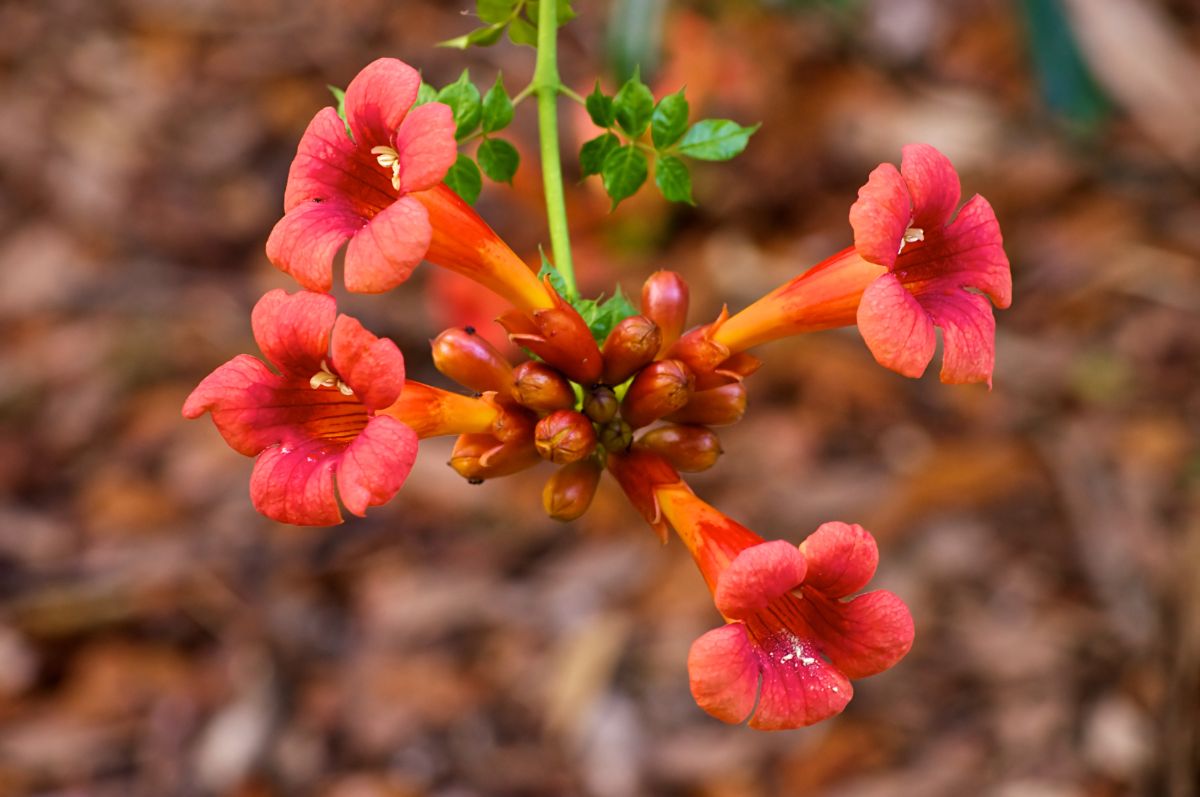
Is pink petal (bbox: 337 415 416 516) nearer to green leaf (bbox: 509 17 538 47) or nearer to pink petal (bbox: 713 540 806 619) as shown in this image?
pink petal (bbox: 713 540 806 619)

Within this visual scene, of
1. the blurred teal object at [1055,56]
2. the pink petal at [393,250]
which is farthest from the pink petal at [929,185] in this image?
the blurred teal object at [1055,56]

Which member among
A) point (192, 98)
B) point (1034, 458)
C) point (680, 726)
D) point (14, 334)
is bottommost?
point (680, 726)

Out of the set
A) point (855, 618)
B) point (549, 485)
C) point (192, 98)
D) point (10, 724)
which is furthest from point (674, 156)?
point (192, 98)

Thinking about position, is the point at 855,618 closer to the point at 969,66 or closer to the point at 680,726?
the point at 680,726

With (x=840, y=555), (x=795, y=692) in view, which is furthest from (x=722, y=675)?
(x=840, y=555)

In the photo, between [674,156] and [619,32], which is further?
[619,32]

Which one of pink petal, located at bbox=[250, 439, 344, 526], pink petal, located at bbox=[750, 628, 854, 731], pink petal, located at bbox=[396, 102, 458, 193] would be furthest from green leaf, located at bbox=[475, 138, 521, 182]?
pink petal, located at bbox=[750, 628, 854, 731]
